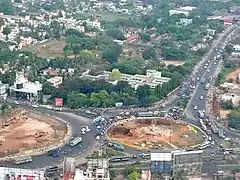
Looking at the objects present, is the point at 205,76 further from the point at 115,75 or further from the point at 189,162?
the point at 189,162

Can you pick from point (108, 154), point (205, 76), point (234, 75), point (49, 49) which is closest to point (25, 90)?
point (108, 154)

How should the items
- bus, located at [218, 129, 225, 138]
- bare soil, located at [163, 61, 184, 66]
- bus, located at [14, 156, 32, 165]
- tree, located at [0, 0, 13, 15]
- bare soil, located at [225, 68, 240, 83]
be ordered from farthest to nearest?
tree, located at [0, 0, 13, 15], bare soil, located at [163, 61, 184, 66], bare soil, located at [225, 68, 240, 83], bus, located at [218, 129, 225, 138], bus, located at [14, 156, 32, 165]

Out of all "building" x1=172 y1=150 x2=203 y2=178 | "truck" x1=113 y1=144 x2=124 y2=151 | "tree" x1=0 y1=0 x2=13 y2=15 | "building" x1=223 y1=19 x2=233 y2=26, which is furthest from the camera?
"tree" x1=0 y1=0 x2=13 y2=15

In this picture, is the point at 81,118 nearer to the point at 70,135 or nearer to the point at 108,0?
the point at 70,135

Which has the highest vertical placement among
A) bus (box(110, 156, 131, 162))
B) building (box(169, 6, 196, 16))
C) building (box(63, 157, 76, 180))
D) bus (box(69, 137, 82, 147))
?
building (box(169, 6, 196, 16))

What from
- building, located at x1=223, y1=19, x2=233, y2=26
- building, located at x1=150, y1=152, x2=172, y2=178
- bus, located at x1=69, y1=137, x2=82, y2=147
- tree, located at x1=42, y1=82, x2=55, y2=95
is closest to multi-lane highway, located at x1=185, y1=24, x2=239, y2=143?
building, located at x1=223, y1=19, x2=233, y2=26

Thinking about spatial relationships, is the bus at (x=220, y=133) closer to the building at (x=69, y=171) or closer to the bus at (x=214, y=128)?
the bus at (x=214, y=128)

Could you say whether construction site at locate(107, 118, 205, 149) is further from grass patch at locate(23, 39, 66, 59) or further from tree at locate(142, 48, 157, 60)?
grass patch at locate(23, 39, 66, 59)
